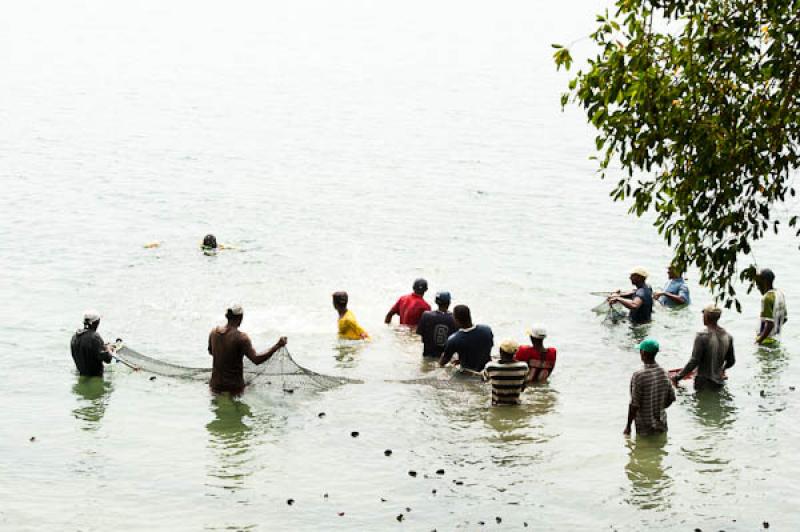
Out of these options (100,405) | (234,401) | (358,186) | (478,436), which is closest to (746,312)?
(478,436)

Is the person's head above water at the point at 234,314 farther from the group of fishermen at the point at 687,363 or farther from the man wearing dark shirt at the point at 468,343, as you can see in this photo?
the group of fishermen at the point at 687,363

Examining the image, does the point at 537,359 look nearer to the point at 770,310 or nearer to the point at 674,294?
the point at 770,310

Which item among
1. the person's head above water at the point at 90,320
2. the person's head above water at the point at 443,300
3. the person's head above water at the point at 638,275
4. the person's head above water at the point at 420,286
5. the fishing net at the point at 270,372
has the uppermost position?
the person's head above water at the point at 638,275

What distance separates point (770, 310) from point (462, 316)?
655cm

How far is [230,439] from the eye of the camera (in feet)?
55.9

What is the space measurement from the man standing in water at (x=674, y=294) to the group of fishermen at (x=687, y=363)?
0.9 inches

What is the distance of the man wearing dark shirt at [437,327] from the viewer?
19.7 meters

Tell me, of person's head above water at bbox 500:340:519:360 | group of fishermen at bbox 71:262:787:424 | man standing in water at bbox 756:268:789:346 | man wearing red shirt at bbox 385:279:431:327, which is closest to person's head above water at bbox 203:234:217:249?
man wearing red shirt at bbox 385:279:431:327

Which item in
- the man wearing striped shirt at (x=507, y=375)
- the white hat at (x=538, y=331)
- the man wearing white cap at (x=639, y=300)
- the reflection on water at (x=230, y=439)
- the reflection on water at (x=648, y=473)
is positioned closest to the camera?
the reflection on water at (x=648, y=473)

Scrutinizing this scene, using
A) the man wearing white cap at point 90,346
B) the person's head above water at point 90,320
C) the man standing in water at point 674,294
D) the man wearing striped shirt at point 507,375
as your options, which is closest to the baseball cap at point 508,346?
the man wearing striped shirt at point 507,375

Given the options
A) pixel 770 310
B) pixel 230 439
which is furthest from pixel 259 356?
pixel 770 310

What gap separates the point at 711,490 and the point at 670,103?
5.76 m

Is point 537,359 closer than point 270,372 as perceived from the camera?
No

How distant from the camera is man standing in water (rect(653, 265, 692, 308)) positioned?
2430cm
